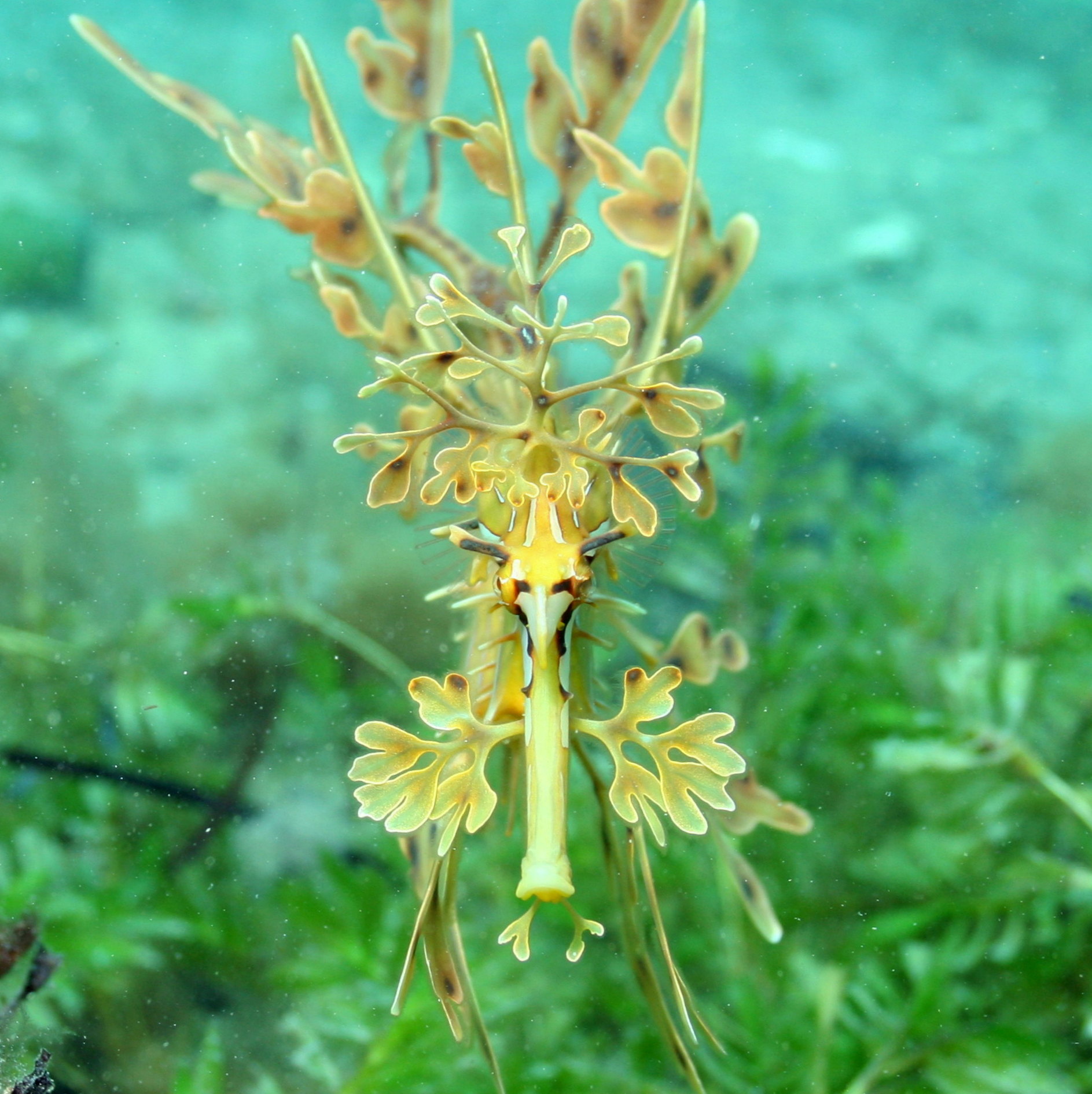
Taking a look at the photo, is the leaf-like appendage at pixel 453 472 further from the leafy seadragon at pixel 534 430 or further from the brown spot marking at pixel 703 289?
the brown spot marking at pixel 703 289

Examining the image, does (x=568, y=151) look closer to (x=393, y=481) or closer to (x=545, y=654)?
(x=393, y=481)

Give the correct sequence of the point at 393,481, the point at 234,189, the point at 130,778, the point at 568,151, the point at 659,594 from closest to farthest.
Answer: the point at 393,481 → the point at 568,151 → the point at 234,189 → the point at 130,778 → the point at 659,594

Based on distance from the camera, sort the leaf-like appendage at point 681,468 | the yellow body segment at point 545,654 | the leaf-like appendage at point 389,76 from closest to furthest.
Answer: the yellow body segment at point 545,654
the leaf-like appendage at point 681,468
the leaf-like appendage at point 389,76

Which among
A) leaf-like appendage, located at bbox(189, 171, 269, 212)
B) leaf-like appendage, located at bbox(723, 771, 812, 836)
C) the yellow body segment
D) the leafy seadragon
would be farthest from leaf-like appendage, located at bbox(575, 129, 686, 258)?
leaf-like appendage, located at bbox(723, 771, 812, 836)

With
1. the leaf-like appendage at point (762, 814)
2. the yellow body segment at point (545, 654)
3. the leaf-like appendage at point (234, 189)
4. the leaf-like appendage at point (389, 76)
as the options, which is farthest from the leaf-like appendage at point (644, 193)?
the leaf-like appendage at point (762, 814)

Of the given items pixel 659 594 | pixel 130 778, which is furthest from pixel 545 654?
pixel 659 594

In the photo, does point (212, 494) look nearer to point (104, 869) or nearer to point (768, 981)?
point (104, 869)

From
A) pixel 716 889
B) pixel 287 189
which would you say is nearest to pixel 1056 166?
pixel 716 889

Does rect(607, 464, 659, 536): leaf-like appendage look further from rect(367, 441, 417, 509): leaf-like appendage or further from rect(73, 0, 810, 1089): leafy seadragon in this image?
rect(367, 441, 417, 509): leaf-like appendage
